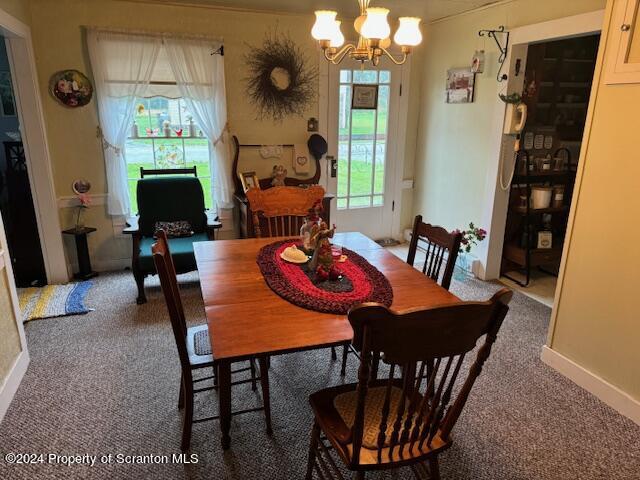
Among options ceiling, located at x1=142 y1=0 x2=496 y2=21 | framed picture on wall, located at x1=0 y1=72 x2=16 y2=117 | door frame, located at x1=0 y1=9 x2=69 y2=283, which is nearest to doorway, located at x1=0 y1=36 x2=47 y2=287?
framed picture on wall, located at x1=0 y1=72 x2=16 y2=117

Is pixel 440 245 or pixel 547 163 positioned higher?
pixel 547 163

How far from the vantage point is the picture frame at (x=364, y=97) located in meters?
4.44

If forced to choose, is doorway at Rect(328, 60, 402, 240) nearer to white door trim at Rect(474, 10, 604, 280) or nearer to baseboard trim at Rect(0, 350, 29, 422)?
white door trim at Rect(474, 10, 604, 280)

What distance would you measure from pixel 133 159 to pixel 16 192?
0.96m

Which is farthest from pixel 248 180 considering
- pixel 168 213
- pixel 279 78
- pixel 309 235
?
pixel 309 235

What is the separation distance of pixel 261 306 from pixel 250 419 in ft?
2.43

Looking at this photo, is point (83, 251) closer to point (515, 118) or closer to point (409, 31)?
point (409, 31)

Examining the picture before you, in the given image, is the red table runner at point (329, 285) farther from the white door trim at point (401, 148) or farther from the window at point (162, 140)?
the white door trim at point (401, 148)

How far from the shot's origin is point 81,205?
3826mm

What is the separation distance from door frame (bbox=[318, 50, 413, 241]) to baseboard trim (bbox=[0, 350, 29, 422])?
2.97m

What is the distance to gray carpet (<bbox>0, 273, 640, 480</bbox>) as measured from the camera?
6.21ft

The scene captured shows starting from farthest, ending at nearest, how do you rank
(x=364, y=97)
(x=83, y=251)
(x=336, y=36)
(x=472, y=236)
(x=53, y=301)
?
(x=364, y=97) → (x=472, y=236) → (x=83, y=251) → (x=53, y=301) → (x=336, y=36)

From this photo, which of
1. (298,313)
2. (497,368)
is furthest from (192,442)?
(497,368)

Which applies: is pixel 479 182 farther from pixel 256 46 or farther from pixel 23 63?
pixel 23 63
